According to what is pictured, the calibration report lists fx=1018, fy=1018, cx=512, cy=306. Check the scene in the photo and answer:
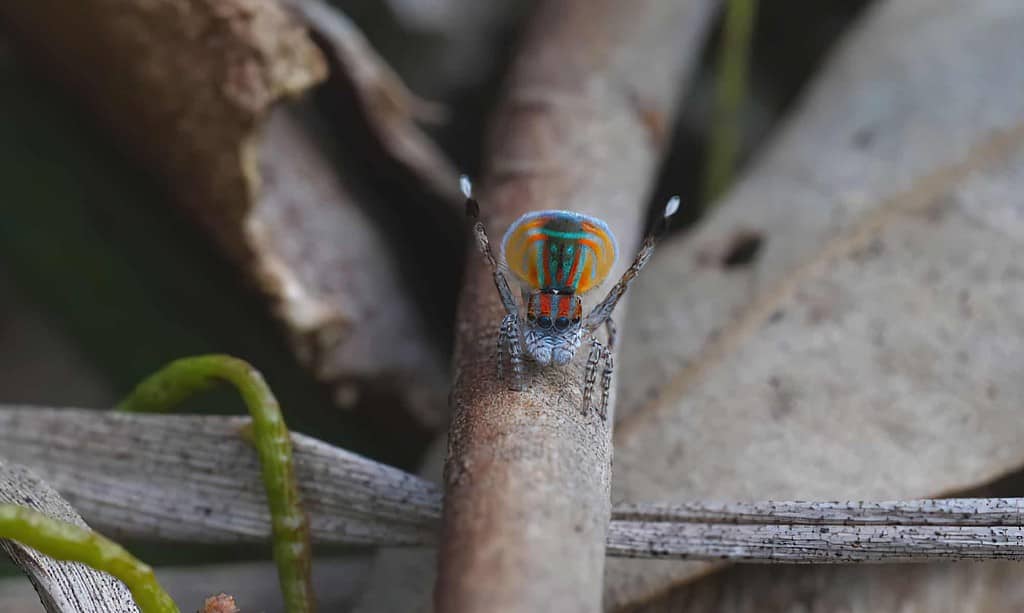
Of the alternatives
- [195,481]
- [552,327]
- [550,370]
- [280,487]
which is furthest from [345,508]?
[552,327]

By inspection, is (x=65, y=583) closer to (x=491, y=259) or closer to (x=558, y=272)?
(x=491, y=259)

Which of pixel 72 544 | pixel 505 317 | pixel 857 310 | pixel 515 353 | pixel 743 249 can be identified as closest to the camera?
pixel 72 544

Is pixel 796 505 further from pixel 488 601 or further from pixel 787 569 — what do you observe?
pixel 488 601

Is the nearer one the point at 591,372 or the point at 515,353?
the point at 515,353

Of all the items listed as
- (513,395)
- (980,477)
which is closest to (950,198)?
(980,477)

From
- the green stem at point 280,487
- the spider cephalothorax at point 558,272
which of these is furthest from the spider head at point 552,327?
the green stem at point 280,487

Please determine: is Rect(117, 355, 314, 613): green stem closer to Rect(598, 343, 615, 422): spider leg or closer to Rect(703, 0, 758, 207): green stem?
Rect(598, 343, 615, 422): spider leg
